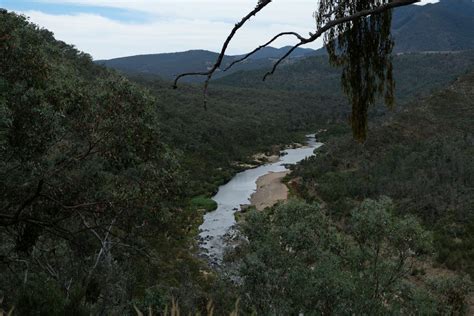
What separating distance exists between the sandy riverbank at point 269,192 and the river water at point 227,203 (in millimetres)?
780

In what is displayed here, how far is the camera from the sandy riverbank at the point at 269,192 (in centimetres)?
4262

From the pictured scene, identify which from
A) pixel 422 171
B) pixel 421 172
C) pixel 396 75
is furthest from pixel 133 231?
pixel 396 75

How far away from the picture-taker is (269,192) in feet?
153

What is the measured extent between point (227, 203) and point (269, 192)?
5.09 meters

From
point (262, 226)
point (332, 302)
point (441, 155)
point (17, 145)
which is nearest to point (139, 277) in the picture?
point (262, 226)

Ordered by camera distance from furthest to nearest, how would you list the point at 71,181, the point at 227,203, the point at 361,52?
the point at 227,203 < the point at 71,181 < the point at 361,52

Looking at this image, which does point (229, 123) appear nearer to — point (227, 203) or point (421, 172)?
point (227, 203)

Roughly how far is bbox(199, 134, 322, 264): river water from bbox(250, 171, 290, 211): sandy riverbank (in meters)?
0.78

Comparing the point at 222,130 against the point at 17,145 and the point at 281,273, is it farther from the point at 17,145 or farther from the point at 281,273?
the point at 17,145

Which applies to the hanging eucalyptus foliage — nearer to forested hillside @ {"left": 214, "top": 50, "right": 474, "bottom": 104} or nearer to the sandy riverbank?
the sandy riverbank

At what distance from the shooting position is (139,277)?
18094 mm

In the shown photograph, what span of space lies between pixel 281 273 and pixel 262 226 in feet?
6.45

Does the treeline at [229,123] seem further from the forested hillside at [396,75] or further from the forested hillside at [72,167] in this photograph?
the forested hillside at [396,75]

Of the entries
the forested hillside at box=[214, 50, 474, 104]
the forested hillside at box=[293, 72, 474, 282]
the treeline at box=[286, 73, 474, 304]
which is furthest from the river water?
the forested hillside at box=[214, 50, 474, 104]
